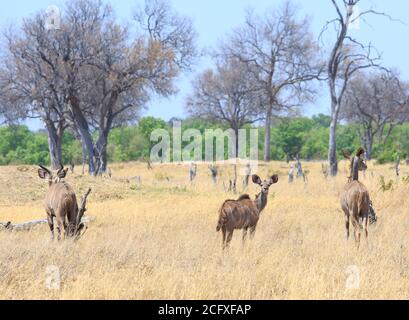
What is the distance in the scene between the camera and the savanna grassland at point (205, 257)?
9.15 metres

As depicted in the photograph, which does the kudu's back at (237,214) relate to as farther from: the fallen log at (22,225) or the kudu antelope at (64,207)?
the fallen log at (22,225)

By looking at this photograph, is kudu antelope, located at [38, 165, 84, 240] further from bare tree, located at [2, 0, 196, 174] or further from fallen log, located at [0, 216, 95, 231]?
bare tree, located at [2, 0, 196, 174]

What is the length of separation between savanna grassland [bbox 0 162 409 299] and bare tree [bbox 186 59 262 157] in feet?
152

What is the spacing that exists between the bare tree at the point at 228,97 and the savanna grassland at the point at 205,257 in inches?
1825

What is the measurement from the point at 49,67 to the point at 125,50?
405cm

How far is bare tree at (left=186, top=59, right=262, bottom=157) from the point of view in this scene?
2571 inches

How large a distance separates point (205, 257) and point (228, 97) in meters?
56.5

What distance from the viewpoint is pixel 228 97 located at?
67250mm

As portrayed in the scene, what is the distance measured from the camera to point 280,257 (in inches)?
445

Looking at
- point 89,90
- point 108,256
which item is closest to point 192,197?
point 108,256

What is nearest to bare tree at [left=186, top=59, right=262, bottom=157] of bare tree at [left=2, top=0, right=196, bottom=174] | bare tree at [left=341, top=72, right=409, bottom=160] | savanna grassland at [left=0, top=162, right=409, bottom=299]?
bare tree at [left=341, top=72, right=409, bottom=160]

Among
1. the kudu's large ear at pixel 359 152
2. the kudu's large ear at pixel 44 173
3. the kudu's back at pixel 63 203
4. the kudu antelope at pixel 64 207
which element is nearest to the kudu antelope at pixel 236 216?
the kudu's large ear at pixel 359 152

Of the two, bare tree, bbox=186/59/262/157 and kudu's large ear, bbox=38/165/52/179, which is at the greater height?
bare tree, bbox=186/59/262/157
